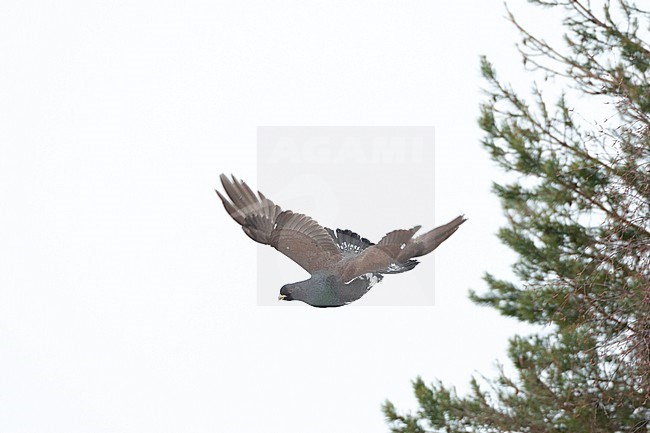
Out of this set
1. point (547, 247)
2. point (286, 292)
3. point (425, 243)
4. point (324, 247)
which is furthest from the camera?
point (547, 247)

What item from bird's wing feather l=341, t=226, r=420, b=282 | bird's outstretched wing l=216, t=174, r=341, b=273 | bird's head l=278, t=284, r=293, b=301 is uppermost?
bird's outstretched wing l=216, t=174, r=341, b=273

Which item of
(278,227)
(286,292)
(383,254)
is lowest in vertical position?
(286,292)

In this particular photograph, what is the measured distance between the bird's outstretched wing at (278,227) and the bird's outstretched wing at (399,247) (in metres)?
0.60

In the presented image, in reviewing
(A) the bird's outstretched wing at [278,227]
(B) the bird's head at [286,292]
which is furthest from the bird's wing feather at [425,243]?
(A) the bird's outstretched wing at [278,227]

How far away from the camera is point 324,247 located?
221 inches

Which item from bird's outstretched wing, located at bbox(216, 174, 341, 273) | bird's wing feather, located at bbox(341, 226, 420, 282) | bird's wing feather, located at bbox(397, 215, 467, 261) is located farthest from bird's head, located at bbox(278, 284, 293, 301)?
bird's wing feather, located at bbox(397, 215, 467, 261)

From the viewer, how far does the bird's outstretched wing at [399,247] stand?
4.81 metres

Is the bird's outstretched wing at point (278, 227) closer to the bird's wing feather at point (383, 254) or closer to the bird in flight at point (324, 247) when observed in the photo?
the bird in flight at point (324, 247)

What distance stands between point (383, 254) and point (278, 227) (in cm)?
94

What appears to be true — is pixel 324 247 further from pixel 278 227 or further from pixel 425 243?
pixel 425 243

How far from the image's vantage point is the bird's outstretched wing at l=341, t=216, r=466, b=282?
4.81 metres

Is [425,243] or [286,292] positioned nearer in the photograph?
[425,243]

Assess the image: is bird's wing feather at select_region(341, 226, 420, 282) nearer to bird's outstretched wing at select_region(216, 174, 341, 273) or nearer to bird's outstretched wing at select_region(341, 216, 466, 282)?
bird's outstretched wing at select_region(341, 216, 466, 282)

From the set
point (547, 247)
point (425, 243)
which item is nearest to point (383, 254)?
point (425, 243)
